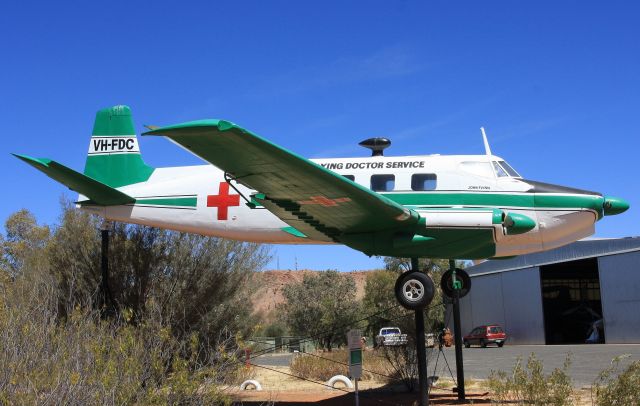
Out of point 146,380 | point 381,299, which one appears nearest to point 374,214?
point 146,380

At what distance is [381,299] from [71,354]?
129ft

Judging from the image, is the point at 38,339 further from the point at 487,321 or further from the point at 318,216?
the point at 487,321

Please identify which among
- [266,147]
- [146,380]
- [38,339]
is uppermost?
[266,147]

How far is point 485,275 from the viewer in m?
51.2

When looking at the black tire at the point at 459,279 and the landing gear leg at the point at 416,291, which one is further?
the black tire at the point at 459,279

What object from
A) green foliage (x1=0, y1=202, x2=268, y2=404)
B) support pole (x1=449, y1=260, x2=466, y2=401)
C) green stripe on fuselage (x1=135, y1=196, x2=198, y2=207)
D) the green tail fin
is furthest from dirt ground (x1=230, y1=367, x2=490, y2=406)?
the green tail fin

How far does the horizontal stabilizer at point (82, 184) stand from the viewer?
42.5 feet

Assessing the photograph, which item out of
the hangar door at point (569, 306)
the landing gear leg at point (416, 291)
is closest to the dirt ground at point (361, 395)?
the landing gear leg at point (416, 291)

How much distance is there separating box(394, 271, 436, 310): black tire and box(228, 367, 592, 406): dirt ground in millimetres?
2728

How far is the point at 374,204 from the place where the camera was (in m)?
11.7

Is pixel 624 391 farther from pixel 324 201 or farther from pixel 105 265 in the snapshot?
pixel 105 265

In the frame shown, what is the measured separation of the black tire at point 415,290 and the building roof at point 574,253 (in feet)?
80.7

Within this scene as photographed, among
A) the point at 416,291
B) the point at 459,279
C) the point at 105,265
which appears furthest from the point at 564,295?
the point at 105,265

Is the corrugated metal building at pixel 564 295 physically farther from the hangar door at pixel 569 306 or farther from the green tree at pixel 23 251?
the green tree at pixel 23 251
